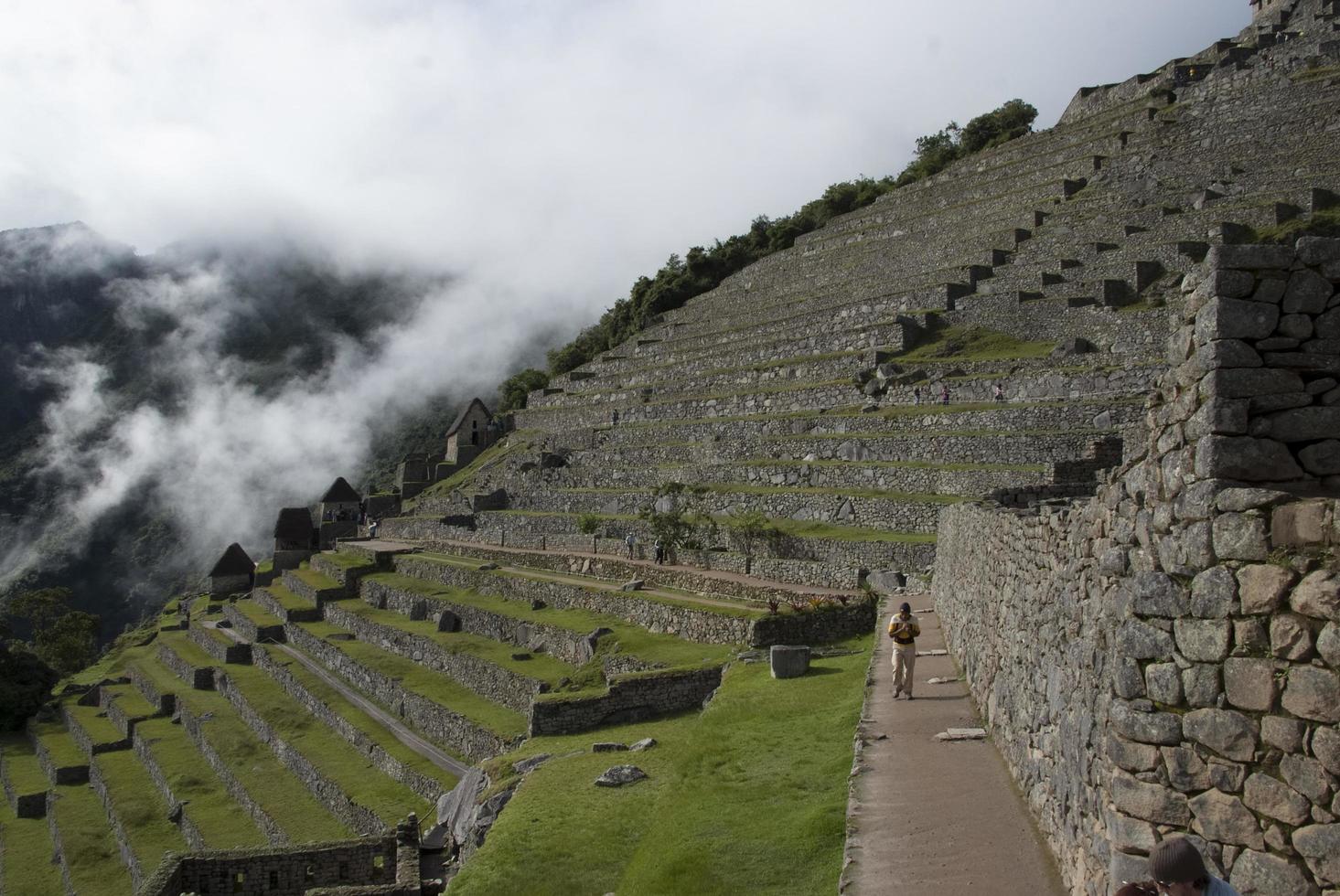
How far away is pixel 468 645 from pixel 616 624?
5.20 meters

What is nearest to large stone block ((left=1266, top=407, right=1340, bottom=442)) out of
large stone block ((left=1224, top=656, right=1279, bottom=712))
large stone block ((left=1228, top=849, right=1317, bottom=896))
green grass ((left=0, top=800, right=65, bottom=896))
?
large stone block ((left=1224, top=656, right=1279, bottom=712))

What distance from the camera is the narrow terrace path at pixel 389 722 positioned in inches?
839

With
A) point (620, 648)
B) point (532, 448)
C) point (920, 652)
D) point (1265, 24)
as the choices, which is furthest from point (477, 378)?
point (920, 652)

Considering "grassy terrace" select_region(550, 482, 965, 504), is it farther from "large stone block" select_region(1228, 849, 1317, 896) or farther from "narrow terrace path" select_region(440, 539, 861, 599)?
"large stone block" select_region(1228, 849, 1317, 896)

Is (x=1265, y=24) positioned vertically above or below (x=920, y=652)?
above

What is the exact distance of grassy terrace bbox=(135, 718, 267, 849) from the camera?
75.6 ft

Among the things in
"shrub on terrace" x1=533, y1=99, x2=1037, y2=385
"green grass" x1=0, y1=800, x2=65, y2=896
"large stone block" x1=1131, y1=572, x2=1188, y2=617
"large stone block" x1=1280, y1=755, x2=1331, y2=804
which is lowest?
"green grass" x1=0, y1=800, x2=65, y2=896

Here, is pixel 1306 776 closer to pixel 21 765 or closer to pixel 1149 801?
pixel 1149 801

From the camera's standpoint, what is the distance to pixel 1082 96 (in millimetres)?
49000

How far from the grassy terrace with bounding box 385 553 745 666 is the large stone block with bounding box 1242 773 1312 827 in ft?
45.5

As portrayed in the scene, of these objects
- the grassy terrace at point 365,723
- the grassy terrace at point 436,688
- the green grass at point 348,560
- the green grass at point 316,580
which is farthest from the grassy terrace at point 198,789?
→ the green grass at point 348,560

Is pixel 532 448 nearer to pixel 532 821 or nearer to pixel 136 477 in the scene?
pixel 532 821

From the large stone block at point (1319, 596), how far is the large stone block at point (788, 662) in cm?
1142

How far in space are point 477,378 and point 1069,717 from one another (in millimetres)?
101963
